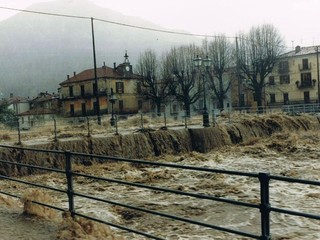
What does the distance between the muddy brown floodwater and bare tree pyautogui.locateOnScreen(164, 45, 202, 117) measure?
28.4 metres

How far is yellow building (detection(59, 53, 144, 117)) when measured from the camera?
63594mm

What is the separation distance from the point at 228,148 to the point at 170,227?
16.2 meters

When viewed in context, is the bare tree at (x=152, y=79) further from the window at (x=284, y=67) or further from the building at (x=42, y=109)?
the window at (x=284, y=67)

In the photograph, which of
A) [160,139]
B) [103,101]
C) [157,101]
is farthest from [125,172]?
[103,101]

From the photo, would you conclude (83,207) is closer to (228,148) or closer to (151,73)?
(228,148)

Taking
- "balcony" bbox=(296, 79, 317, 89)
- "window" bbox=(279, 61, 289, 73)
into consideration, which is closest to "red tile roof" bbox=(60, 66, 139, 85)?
"window" bbox=(279, 61, 289, 73)

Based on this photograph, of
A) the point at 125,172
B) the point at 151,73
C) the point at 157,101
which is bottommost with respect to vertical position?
the point at 125,172

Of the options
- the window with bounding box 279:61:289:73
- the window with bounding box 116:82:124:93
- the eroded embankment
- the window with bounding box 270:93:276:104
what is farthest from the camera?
A: the window with bounding box 270:93:276:104

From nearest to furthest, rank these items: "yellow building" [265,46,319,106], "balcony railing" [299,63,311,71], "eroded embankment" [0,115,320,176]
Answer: "eroded embankment" [0,115,320,176] < "yellow building" [265,46,319,106] < "balcony railing" [299,63,311,71]

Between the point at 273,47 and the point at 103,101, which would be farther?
the point at 103,101

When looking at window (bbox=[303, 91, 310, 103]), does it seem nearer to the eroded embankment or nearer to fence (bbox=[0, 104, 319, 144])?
fence (bbox=[0, 104, 319, 144])

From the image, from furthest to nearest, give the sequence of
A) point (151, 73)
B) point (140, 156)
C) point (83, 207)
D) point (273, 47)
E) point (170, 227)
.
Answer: point (151, 73) → point (273, 47) → point (140, 156) → point (83, 207) → point (170, 227)

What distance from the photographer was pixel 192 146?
80.7ft

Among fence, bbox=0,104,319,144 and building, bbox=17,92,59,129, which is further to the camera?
building, bbox=17,92,59,129
